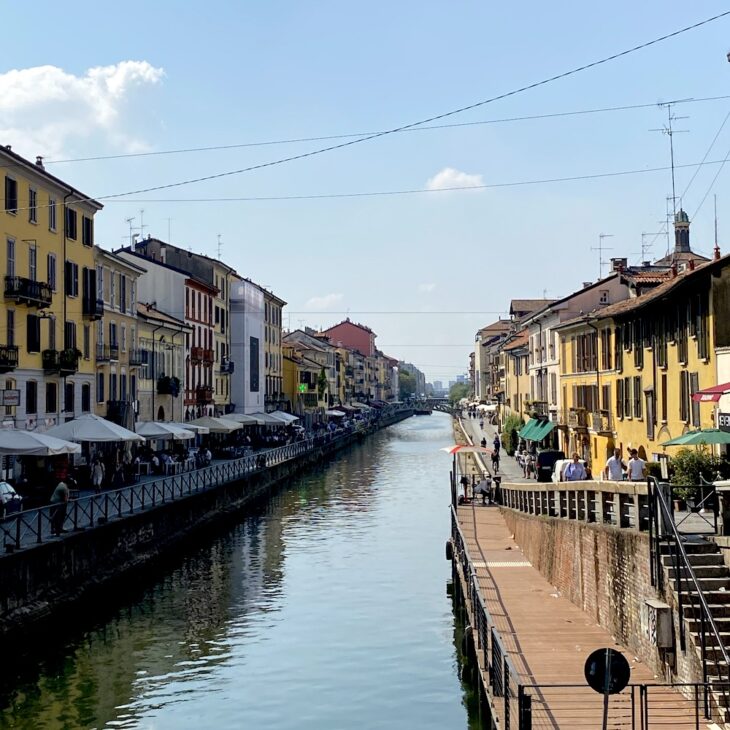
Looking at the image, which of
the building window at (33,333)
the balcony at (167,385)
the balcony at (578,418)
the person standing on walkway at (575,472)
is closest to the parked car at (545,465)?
the balcony at (578,418)

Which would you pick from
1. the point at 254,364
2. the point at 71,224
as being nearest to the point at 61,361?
the point at 71,224

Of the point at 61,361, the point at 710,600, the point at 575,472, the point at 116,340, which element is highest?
the point at 116,340

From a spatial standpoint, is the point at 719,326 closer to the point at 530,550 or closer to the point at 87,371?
the point at 530,550

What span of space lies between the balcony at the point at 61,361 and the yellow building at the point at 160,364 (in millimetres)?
11845

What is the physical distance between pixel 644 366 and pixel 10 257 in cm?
2260

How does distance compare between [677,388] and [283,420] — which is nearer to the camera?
[677,388]

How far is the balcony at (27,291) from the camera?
33938 millimetres

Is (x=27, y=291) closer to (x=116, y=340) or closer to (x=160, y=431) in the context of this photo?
(x=160, y=431)

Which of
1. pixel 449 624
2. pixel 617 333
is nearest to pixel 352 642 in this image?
pixel 449 624

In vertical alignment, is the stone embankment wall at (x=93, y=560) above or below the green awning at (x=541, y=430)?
below

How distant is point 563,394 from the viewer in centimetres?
5228

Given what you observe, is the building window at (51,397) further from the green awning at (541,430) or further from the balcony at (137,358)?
the green awning at (541,430)

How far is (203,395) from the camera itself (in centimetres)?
6456

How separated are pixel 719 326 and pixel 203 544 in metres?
18.9
